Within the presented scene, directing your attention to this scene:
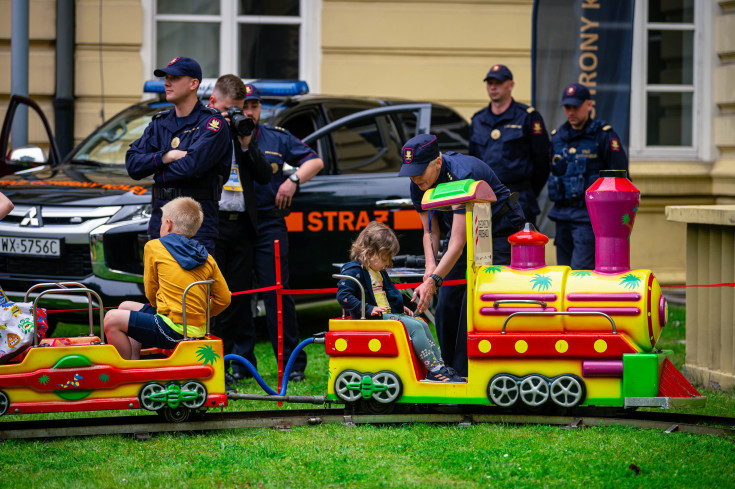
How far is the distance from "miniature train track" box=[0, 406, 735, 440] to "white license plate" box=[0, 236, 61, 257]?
2201 millimetres

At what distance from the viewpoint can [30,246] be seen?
290 inches

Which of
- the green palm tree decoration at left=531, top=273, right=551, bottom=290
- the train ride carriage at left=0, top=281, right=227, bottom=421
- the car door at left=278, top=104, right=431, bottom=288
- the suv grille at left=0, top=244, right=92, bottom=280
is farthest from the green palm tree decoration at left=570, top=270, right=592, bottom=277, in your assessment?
the suv grille at left=0, top=244, right=92, bottom=280

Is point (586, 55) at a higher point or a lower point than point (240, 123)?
higher

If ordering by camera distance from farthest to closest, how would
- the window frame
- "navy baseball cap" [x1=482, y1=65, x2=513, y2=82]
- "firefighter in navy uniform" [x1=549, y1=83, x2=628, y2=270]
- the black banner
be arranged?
the window frame, the black banner, "navy baseball cap" [x1=482, y1=65, x2=513, y2=82], "firefighter in navy uniform" [x1=549, y1=83, x2=628, y2=270]

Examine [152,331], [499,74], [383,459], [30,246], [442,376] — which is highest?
[499,74]

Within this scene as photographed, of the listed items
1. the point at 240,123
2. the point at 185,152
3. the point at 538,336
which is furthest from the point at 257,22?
the point at 538,336

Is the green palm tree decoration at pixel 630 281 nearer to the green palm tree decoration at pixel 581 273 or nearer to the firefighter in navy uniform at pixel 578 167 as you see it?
the green palm tree decoration at pixel 581 273

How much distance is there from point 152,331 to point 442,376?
153cm

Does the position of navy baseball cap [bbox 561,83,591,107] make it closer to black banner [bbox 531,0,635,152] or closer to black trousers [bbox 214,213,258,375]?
black banner [bbox 531,0,635,152]

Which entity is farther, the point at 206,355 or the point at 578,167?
the point at 578,167

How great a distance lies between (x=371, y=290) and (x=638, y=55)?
787 cm

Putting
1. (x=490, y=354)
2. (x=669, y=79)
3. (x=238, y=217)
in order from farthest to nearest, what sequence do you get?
(x=669, y=79) < (x=238, y=217) < (x=490, y=354)

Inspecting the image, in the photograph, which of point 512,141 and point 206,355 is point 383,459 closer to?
point 206,355

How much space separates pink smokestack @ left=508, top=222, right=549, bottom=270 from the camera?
5.46m
